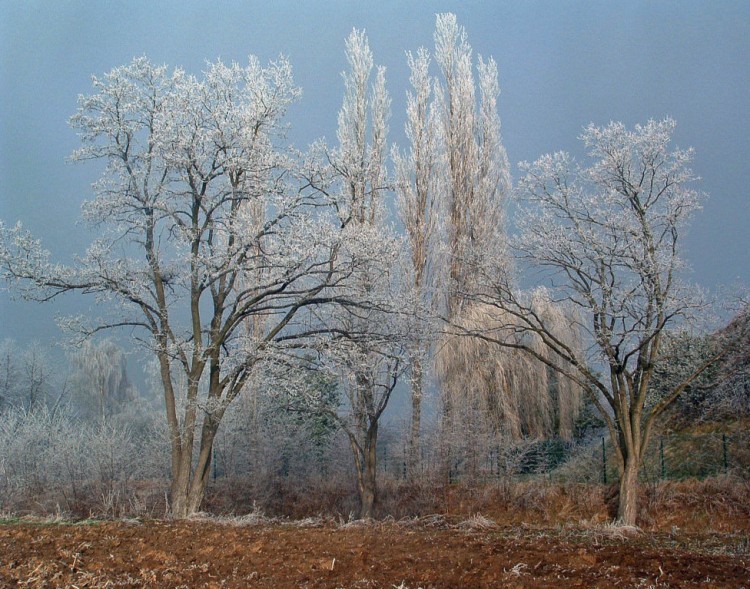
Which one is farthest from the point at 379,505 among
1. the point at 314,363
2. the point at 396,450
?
the point at 314,363

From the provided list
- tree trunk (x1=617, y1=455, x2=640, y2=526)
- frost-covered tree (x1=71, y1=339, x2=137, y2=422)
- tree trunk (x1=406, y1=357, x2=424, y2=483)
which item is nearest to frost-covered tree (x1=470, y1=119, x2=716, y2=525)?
tree trunk (x1=617, y1=455, x2=640, y2=526)

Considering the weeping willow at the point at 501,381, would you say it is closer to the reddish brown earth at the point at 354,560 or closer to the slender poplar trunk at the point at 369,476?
the slender poplar trunk at the point at 369,476

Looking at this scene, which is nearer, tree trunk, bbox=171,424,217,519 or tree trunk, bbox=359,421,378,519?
tree trunk, bbox=171,424,217,519

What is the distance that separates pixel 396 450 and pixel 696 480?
8664 millimetres

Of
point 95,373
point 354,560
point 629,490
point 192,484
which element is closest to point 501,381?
point 629,490

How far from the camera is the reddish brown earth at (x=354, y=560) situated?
4.47m

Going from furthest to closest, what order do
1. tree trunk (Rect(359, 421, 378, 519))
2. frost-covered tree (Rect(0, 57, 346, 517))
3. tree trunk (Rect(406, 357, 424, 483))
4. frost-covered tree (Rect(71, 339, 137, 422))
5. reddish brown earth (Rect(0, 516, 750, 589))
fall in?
frost-covered tree (Rect(71, 339, 137, 422)) → tree trunk (Rect(406, 357, 424, 483)) → tree trunk (Rect(359, 421, 378, 519)) → frost-covered tree (Rect(0, 57, 346, 517)) → reddish brown earth (Rect(0, 516, 750, 589))

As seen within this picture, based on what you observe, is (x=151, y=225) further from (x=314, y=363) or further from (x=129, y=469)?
(x=129, y=469)

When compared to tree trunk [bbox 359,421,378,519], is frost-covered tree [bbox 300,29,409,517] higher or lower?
higher

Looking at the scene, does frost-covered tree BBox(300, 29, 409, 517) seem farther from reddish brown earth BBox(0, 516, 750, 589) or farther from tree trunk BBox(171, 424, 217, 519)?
reddish brown earth BBox(0, 516, 750, 589)

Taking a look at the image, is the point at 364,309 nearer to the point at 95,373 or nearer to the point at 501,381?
the point at 501,381

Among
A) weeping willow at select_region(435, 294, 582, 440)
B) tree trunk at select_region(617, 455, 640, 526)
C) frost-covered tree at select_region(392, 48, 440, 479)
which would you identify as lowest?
tree trunk at select_region(617, 455, 640, 526)

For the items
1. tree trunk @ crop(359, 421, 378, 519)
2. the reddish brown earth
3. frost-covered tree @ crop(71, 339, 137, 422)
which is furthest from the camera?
frost-covered tree @ crop(71, 339, 137, 422)

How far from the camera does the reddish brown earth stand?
4469mm
